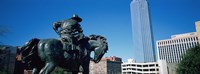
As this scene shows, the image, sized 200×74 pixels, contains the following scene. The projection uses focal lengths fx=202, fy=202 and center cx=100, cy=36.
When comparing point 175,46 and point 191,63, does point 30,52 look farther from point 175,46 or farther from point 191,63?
point 175,46

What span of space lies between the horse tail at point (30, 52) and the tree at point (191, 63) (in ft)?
88.9

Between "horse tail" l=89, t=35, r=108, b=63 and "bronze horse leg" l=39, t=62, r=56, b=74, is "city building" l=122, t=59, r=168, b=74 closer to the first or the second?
"horse tail" l=89, t=35, r=108, b=63

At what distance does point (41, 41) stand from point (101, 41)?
2.00 m

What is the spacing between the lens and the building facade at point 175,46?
424 feet

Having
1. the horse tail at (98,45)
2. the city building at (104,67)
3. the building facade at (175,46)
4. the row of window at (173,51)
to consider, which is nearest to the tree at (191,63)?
the horse tail at (98,45)

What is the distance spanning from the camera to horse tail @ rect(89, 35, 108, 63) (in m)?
6.69

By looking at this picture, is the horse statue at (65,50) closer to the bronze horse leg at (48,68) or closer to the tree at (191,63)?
the bronze horse leg at (48,68)

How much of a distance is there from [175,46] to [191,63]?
4438 inches

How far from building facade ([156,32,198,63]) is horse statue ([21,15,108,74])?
429 feet

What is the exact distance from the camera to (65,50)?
19.7 ft

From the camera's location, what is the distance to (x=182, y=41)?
13225 centimetres

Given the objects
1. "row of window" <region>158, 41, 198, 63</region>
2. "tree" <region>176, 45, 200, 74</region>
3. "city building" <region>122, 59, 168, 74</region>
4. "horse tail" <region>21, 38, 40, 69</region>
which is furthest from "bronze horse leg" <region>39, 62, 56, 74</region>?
"row of window" <region>158, 41, 198, 63</region>

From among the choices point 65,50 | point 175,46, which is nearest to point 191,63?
point 65,50

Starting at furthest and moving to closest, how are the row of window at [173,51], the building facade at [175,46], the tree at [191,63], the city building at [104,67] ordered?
the row of window at [173,51] < the building facade at [175,46] < the city building at [104,67] < the tree at [191,63]
